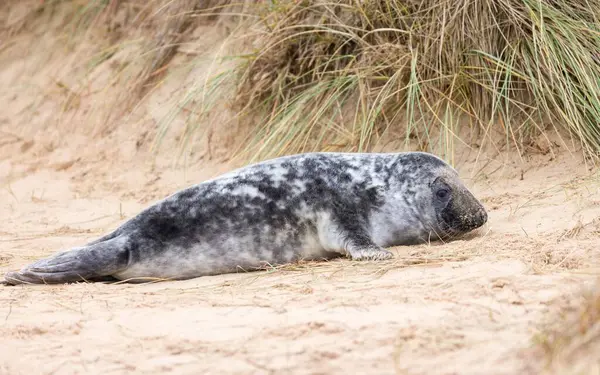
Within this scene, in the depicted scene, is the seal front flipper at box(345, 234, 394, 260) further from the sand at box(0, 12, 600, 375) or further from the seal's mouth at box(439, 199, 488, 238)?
the seal's mouth at box(439, 199, 488, 238)

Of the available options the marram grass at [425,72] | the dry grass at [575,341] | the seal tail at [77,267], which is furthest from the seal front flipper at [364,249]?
the dry grass at [575,341]

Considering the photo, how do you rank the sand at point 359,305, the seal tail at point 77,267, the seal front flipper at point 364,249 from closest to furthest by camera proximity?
1. the sand at point 359,305
2. the seal front flipper at point 364,249
3. the seal tail at point 77,267

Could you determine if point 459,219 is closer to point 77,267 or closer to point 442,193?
point 442,193

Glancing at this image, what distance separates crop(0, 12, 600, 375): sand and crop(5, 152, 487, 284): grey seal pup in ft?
0.50

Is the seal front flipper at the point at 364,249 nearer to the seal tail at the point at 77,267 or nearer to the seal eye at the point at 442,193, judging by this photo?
the seal eye at the point at 442,193

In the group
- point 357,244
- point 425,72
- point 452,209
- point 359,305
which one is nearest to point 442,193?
point 452,209

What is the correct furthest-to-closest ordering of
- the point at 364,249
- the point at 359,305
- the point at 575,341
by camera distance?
the point at 364,249, the point at 359,305, the point at 575,341

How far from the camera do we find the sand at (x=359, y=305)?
2754 millimetres

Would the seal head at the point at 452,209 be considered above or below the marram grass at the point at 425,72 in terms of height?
below

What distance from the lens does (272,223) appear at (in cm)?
458

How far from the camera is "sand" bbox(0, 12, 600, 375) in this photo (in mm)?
2754

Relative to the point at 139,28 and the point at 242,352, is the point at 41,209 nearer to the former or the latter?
the point at 139,28

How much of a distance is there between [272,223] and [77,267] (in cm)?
100

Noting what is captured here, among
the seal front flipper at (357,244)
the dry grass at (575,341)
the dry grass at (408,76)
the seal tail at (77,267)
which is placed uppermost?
the dry grass at (408,76)
